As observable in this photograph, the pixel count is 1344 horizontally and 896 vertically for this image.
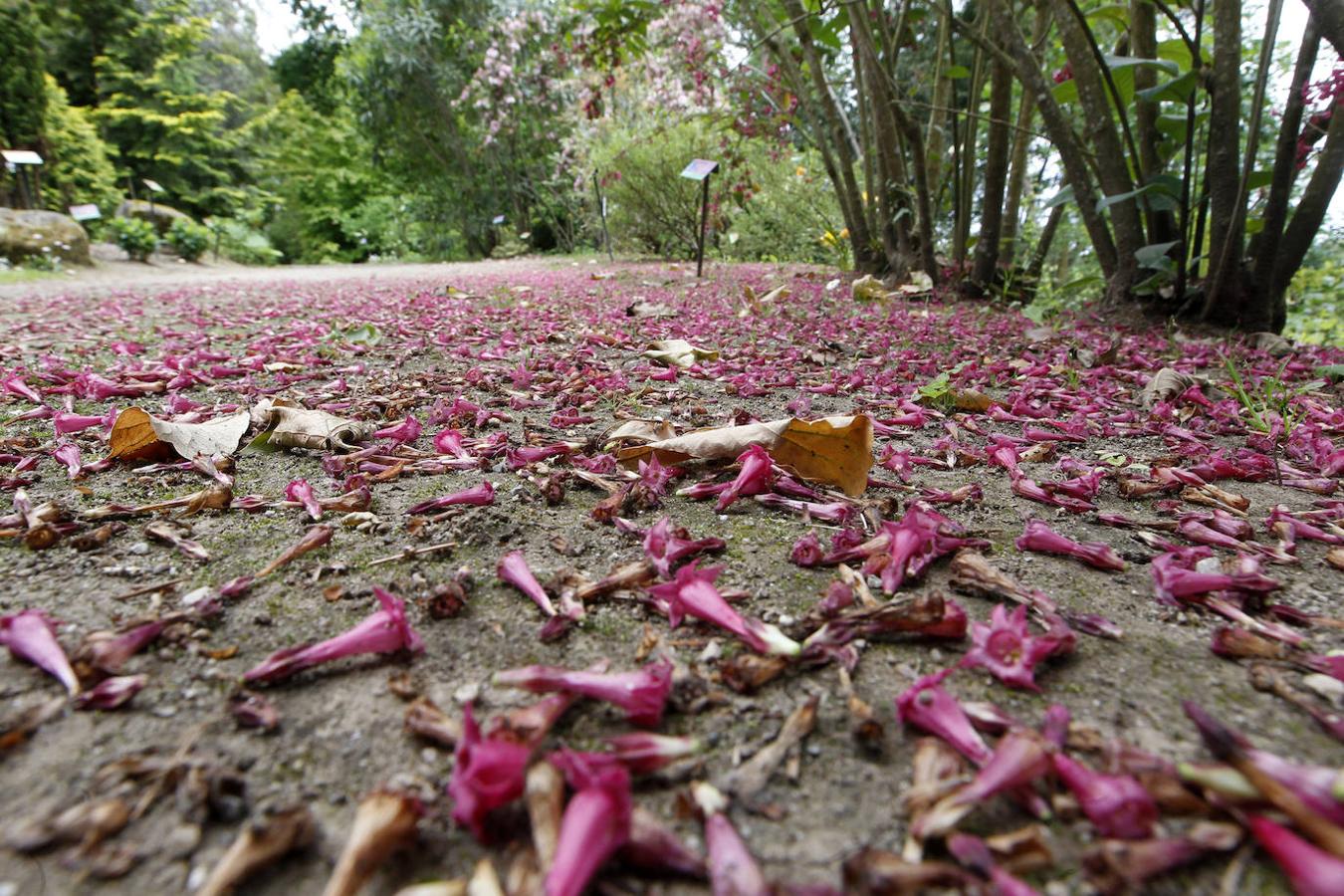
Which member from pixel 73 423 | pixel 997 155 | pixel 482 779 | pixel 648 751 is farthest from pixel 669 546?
pixel 997 155

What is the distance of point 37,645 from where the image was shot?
1.09 m

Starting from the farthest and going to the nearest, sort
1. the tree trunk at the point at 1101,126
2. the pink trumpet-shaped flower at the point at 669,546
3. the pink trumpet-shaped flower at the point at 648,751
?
the tree trunk at the point at 1101,126 → the pink trumpet-shaped flower at the point at 669,546 → the pink trumpet-shaped flower at the point at 648,751

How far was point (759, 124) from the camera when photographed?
8.84m

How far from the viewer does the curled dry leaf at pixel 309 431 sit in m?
2.20

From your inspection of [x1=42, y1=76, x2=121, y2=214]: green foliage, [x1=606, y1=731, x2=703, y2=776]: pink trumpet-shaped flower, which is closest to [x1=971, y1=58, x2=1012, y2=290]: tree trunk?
[x1=606, y1=731, x2=703, y2=776]: pink trumpet-shaped flower

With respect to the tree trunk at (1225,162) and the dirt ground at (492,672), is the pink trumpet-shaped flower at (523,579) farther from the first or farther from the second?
the tree trunk at (1225,162)

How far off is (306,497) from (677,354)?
2220mm

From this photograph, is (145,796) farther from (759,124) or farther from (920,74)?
(920,74)

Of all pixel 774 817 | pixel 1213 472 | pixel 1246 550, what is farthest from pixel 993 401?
pixel 774 817

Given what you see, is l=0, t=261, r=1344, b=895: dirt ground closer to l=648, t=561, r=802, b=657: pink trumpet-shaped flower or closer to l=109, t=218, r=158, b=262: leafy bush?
l=648, t=561, r=802, b=657: pink trumpet-shaped flower

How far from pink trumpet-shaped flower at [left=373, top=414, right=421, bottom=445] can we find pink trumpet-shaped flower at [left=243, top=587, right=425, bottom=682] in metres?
1.23

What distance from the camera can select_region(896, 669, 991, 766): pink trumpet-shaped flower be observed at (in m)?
0.91

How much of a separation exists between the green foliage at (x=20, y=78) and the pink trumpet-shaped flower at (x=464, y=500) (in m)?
19.2

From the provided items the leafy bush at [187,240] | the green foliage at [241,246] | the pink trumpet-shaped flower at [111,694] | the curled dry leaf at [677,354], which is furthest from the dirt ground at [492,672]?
the green foliage at [241,246]
